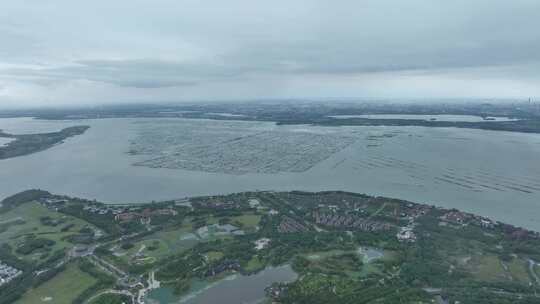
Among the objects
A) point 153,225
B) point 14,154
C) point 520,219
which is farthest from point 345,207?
point 14,154

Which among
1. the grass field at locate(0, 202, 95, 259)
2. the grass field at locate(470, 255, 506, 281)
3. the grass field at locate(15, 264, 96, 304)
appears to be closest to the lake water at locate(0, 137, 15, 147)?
the grass field at locate(0, 202, 95, 259)

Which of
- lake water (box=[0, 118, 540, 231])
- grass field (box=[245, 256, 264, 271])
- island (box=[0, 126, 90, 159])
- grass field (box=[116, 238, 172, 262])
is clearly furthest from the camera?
island (box=[0, 126, 90, 159])

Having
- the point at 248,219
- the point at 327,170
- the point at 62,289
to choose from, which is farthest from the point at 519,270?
the point at 62,289

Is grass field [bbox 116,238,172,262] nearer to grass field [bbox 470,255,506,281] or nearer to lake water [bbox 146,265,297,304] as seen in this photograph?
lake water [bbox 146,265,297,304]

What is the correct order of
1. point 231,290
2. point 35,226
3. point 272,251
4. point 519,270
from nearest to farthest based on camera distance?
point 231,290, point 519,270, point 272,251, point 35,226

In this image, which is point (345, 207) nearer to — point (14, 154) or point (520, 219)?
point (520, 219)

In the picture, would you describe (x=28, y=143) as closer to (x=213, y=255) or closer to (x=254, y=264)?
(x=213, y=255)
